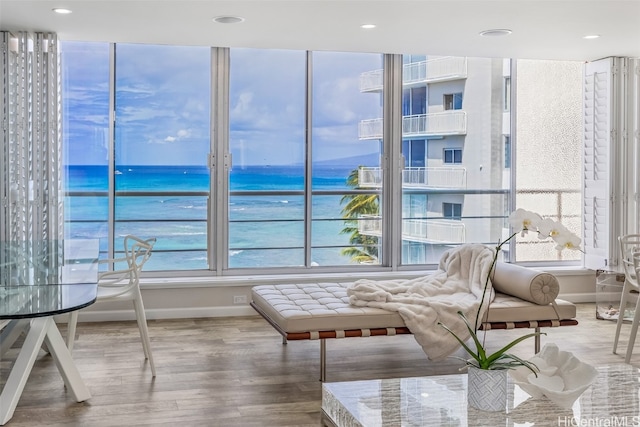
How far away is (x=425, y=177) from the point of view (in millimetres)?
6738

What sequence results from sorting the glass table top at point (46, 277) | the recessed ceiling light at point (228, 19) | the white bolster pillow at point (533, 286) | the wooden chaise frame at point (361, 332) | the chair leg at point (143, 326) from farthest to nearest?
1. the recessed ceiling light at point (228, 19)
2. the white bolster pillow at point (533, 286)
3. the chair leg at point (143, 326)
4. the wooden chaise frame at point (361, 332)
5. the glass table top at point (46, 277)

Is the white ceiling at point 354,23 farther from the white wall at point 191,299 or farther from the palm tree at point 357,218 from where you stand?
the white wall at point 191,299

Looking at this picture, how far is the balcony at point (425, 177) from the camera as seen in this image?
6664mm

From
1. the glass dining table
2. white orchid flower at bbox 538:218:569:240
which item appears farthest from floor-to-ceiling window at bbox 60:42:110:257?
white orchid flower at bbox 538:218:569:240

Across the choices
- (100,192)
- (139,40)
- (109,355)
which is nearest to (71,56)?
(139,40)

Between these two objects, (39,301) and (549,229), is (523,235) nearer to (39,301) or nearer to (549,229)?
(549,229)

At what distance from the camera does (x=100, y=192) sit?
A: 6.09 meters

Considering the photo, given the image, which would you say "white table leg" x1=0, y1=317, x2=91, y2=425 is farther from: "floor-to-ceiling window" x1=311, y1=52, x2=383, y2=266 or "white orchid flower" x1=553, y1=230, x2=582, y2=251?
"floor-to-ceiling window" x1=311, y1=52, x2=383, y2=266

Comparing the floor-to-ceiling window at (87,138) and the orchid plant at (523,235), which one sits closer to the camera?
the orchid plant at (523,235)

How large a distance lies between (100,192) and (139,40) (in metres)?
1.33

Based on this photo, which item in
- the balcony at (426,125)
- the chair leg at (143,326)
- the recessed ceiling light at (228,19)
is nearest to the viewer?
the chair leg at (143,326)

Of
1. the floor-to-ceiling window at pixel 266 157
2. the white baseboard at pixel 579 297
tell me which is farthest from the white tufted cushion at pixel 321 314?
the white baseboard at pixel 579 297

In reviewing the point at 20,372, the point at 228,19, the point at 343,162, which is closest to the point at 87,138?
the point at 228,19

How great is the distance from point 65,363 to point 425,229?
3.87 m
